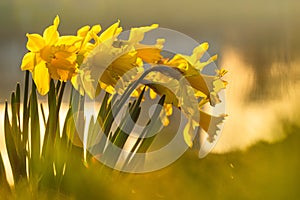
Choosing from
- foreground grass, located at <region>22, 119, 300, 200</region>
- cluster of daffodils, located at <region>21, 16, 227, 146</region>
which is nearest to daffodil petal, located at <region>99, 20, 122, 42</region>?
cluster of daffodils, located at <region>21, 16, 227, 146</region>

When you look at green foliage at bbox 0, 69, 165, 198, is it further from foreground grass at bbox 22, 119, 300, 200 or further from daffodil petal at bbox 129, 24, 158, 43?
foreground grass at bbox 22, 119, 300, 200

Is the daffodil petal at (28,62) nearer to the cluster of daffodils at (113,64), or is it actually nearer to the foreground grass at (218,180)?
the cluster of daffodils at (113,64)

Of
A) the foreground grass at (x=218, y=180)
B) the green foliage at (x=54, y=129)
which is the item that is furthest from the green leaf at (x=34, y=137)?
the foreground grass at (x=218, y=180)

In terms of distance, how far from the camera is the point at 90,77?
317 mm

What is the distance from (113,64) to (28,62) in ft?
0.24

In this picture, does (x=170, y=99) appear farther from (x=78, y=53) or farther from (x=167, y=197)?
(x=167, y=197)

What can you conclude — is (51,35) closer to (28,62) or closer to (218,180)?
(28,62)

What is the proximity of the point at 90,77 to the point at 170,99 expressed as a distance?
2.4 inches

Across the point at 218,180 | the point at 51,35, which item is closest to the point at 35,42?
the point at 51,35

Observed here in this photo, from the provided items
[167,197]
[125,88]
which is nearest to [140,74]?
[125,88]

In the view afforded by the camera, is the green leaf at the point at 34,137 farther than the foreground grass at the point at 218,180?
Yes

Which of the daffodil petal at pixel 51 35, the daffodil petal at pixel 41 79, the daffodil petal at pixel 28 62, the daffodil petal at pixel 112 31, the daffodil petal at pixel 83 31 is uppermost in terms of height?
the daffodil petal at pixel 112 31

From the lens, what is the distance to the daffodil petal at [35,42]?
1.11ft

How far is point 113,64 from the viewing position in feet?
1.07
